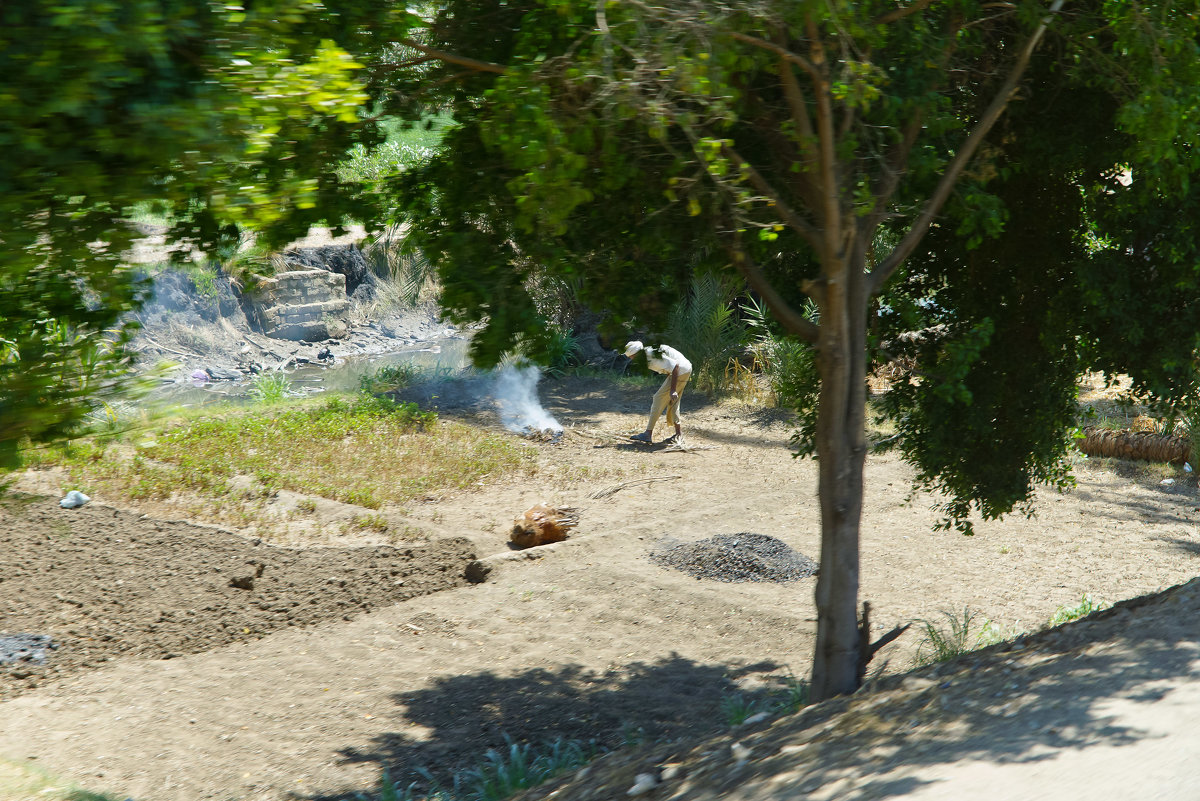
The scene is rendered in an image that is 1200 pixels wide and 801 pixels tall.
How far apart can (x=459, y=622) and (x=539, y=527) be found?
1.87 m

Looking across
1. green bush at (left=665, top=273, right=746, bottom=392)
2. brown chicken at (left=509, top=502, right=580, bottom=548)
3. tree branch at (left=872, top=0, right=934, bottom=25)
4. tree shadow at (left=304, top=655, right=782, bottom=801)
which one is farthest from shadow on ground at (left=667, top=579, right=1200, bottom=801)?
green bush at (left=665, top=273, right=746, bottom=392)

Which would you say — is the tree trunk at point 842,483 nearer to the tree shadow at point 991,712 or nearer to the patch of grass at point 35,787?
the tree shadow at point 991,712

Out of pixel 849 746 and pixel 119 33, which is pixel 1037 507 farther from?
pixel 119 33

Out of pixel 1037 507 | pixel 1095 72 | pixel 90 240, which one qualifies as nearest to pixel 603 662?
pixel 1095 72

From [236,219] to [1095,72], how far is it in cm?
469

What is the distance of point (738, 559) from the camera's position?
8625mm

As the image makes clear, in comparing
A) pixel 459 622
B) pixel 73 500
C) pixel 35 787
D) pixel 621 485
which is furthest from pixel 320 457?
pixel 35 787

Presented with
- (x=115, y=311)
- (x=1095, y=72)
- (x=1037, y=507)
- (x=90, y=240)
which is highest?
(x=1095, y=72)

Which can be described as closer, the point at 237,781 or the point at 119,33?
the point at 119,33

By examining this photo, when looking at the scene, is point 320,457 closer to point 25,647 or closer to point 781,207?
point 25,647

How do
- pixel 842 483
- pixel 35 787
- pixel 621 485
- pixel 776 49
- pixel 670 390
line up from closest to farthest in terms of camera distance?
pixel 776 49 < pixel 35 787 < pixel 842 483 < pixel 621 485 < pixel 670 390

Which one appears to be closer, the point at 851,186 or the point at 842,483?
the point at 851,186

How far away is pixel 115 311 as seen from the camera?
7.61ft

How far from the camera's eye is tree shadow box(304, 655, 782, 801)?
17.8ft
